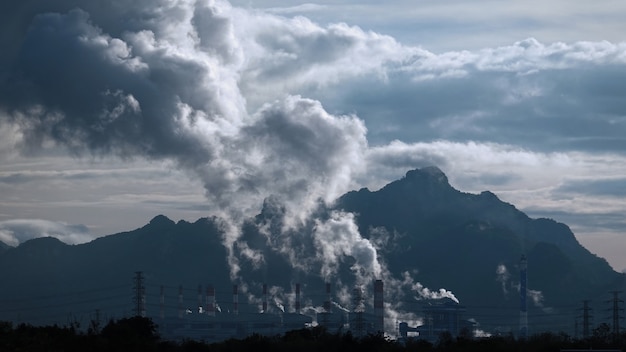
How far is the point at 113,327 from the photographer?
110250 mm

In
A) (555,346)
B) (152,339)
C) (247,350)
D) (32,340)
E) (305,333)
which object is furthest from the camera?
(305,333)

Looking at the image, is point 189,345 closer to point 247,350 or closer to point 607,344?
point 247,350

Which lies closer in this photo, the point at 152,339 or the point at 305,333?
the point at 152,339

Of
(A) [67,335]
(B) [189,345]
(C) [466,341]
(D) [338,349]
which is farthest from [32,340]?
(C) [466,341]

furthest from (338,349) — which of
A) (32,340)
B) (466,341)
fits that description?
(32,340)

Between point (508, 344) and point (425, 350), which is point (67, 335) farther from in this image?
point (508, 344)

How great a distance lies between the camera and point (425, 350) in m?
95.9

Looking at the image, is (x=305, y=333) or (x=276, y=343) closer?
(x=276, y=343)

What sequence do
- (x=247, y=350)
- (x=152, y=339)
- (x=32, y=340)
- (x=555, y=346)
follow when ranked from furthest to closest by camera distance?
1. (x=152, y=339)
2. (x=247, y=350)
3. (x=555, y=346)
4. (x=32, y=340)

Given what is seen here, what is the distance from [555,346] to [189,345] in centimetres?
3080

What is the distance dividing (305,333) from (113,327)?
19.5 metres

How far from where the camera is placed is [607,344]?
95312 millimetres

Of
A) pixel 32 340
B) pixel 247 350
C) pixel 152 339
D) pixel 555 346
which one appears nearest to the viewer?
pixel 32 340

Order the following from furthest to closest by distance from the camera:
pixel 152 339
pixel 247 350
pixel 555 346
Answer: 1. pixel 152 339
2. pixel 247 350
3. pixel 555 346
